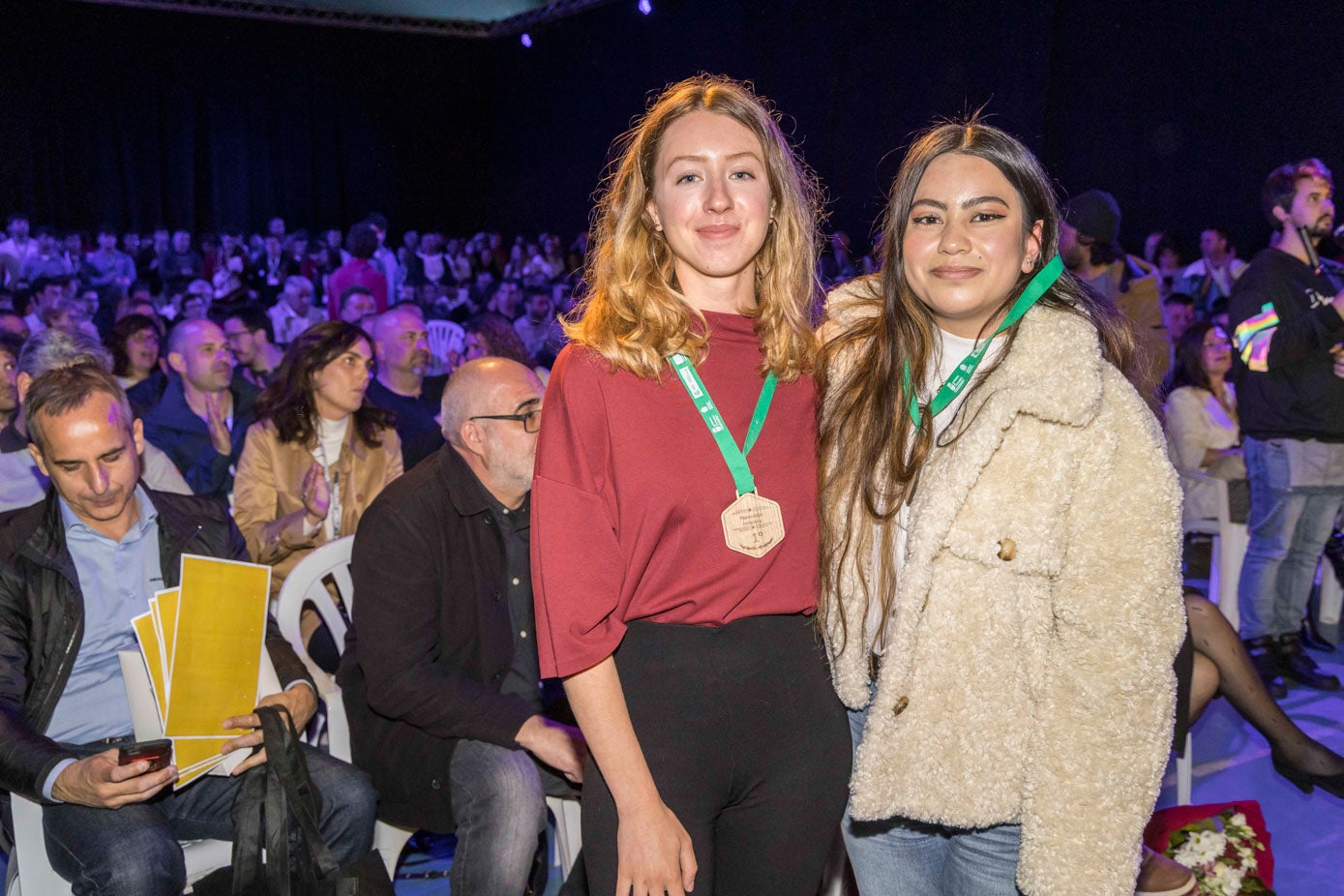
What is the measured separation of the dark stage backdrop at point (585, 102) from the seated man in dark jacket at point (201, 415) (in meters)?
5.06

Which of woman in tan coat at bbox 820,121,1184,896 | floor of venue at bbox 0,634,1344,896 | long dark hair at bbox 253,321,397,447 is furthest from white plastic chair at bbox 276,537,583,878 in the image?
woman in tan coat at bbox 820,121,1184,896

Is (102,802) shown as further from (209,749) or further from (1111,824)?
(1111,824)

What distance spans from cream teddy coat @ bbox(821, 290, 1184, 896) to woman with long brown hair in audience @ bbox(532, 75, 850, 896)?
14 cm

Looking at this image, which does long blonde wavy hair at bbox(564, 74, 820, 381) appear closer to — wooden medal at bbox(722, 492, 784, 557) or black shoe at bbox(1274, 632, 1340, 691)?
wooden medal at bbox(722, 492, 784, 557)

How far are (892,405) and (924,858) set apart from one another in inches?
29.4

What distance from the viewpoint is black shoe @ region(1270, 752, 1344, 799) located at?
10.8 feet

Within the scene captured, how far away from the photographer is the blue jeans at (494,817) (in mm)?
2340

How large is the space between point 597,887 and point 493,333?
12.8 ft

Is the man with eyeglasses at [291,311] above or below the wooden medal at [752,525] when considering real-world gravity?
above

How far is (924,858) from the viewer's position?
1729 mm

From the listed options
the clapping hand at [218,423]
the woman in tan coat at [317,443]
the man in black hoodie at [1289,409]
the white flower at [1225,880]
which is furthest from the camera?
the clapping hand at [218,423]

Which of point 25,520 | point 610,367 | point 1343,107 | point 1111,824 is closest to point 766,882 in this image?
point 1111,824

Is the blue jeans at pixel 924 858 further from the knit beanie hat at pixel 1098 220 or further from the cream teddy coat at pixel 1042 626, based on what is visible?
Answer: the knit beanie hat at pixel 1098 220

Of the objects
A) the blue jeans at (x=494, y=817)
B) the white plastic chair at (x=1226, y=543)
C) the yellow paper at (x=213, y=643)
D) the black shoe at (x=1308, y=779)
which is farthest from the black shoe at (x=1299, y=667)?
the yellow paper at (x=213, y=643)
